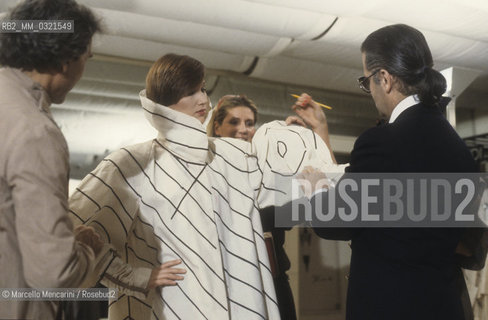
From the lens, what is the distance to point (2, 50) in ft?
3.14

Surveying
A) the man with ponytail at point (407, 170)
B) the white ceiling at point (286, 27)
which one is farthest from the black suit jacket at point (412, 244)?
the white ceiling at point (286, 27)

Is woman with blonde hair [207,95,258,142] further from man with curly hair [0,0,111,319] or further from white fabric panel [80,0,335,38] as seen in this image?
man with curly hair [0,0,111,319]

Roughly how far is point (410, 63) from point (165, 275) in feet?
2.63

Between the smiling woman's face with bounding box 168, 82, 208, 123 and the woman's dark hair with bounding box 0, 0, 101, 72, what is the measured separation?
1.61ft

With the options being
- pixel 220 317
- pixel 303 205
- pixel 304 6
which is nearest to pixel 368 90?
pixel 303 205

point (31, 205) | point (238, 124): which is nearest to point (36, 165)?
point (31, 205)

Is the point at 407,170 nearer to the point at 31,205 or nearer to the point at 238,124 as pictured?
the point at 31,205

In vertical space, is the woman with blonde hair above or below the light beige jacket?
above

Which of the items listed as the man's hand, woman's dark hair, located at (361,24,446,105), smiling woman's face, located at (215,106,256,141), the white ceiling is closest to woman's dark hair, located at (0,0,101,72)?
the man's hand

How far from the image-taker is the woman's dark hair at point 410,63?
120 centimetres

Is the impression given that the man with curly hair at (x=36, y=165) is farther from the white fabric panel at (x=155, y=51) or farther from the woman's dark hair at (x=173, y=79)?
the white fabric panel at (x=155, y=51)

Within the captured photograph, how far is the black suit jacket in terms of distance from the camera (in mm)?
1164

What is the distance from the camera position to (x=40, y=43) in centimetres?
93

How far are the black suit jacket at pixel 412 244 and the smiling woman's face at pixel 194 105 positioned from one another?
0.48 meters
